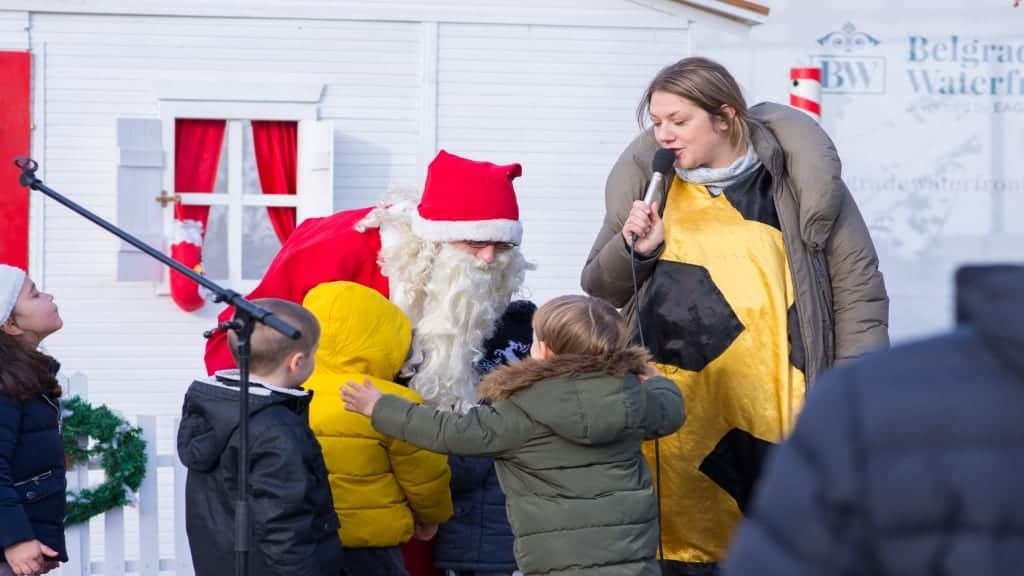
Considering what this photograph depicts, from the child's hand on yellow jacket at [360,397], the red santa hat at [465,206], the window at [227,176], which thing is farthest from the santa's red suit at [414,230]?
the window at [227,176]

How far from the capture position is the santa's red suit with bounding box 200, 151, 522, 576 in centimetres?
481

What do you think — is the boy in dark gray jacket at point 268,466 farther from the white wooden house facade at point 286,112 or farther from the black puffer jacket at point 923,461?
the white wooden house facade at point 286,112

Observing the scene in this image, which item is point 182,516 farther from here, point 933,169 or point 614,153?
point 933,169

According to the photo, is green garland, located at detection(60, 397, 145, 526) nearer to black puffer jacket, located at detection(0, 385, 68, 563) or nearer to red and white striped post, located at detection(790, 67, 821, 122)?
black puffer jacket, located at detection(0, 385, 68, 563)

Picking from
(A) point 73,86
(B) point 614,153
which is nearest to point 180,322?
(A) point 73,86

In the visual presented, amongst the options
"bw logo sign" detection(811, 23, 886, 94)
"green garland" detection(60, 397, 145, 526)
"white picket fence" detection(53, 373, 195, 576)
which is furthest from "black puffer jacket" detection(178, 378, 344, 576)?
"bw logo sign" detection(811, 23, 886, 94)

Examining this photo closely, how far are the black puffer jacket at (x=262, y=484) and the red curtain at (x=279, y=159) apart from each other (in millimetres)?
5484

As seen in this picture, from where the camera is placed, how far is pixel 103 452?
21.0 feet

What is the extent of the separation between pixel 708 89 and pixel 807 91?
19.2 ft

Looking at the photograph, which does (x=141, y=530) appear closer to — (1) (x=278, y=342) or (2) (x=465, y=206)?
(2) (x=465, y=206)

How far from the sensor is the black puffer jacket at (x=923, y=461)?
149cm

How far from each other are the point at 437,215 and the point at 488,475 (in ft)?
2.81

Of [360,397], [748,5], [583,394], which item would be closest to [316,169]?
[748,5]

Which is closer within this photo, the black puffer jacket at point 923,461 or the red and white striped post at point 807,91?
the black puffer jacket at point 923,461
